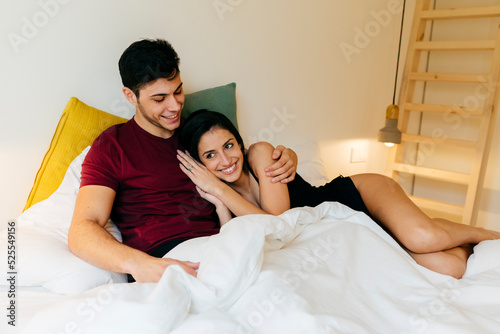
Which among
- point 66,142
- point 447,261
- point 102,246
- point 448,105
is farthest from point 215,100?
point 448,105

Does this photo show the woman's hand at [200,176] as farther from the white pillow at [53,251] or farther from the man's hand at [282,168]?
the white pillow at [53,251]

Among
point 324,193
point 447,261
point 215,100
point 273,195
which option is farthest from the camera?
point 215,100

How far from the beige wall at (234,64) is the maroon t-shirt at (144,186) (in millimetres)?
248

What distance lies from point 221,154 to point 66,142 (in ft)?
1.73

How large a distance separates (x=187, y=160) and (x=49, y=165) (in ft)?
1.49

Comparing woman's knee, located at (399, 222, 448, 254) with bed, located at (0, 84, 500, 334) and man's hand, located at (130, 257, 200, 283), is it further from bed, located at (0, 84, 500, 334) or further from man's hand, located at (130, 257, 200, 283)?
man's hand, located at (130, 257, 200, 283)


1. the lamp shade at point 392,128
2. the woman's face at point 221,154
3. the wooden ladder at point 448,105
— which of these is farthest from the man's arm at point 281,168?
the wooden ladder at point 448,105

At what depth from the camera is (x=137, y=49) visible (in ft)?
4.42

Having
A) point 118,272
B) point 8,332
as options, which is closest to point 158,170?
point 118,272

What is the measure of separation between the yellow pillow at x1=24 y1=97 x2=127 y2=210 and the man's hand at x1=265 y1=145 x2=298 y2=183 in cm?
63

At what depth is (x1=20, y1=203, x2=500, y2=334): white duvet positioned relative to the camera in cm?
81

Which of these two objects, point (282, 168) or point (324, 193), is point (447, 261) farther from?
point (282, 168)

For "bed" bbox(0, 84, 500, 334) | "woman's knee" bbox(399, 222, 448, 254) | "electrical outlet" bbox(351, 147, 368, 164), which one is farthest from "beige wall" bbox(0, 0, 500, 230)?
"woman's knee" bbox(399, 222, 448, 254)

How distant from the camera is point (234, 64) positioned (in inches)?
77.7
